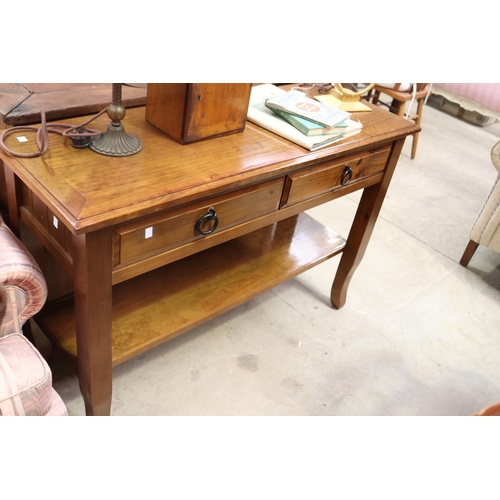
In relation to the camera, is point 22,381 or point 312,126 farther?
point 312,126

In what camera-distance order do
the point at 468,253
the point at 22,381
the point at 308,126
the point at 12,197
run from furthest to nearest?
the point at 468,253 < the point at 308,126 < the point at 12,197 < the point at 22,381

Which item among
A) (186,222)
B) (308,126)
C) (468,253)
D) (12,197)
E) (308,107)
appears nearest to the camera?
(186,222)

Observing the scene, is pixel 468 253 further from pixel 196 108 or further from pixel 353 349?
pixel 196 108

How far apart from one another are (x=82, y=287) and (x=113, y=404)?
62cm

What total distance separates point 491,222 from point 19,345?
6.60ft

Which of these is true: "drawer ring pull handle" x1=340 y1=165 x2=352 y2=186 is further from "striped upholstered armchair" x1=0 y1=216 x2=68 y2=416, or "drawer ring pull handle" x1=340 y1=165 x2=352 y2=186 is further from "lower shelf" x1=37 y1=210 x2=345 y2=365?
"striped upholstered armchair" x1=0 y1=216 x2=68 y2=416

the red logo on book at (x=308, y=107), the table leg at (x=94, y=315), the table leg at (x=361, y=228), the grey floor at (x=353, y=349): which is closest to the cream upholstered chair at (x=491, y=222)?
the grey floor at (x=353, y=349)

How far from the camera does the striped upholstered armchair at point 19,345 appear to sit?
38.8 inches

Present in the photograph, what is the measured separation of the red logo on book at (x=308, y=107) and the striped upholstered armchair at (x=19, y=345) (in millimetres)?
816

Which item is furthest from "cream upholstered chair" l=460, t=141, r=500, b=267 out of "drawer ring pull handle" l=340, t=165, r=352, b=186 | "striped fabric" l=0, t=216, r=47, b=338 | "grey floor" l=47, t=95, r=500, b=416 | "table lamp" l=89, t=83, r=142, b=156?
"striped fabric" l=0, t=216, r=47, b=338

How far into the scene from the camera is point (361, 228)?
1.81 m

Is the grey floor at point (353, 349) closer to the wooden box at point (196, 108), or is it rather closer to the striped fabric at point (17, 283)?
the striped fabric at point (17, 283)

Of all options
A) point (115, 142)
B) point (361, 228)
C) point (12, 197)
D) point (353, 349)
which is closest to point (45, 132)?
point (115, 142)

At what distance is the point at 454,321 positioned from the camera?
2107 mm
